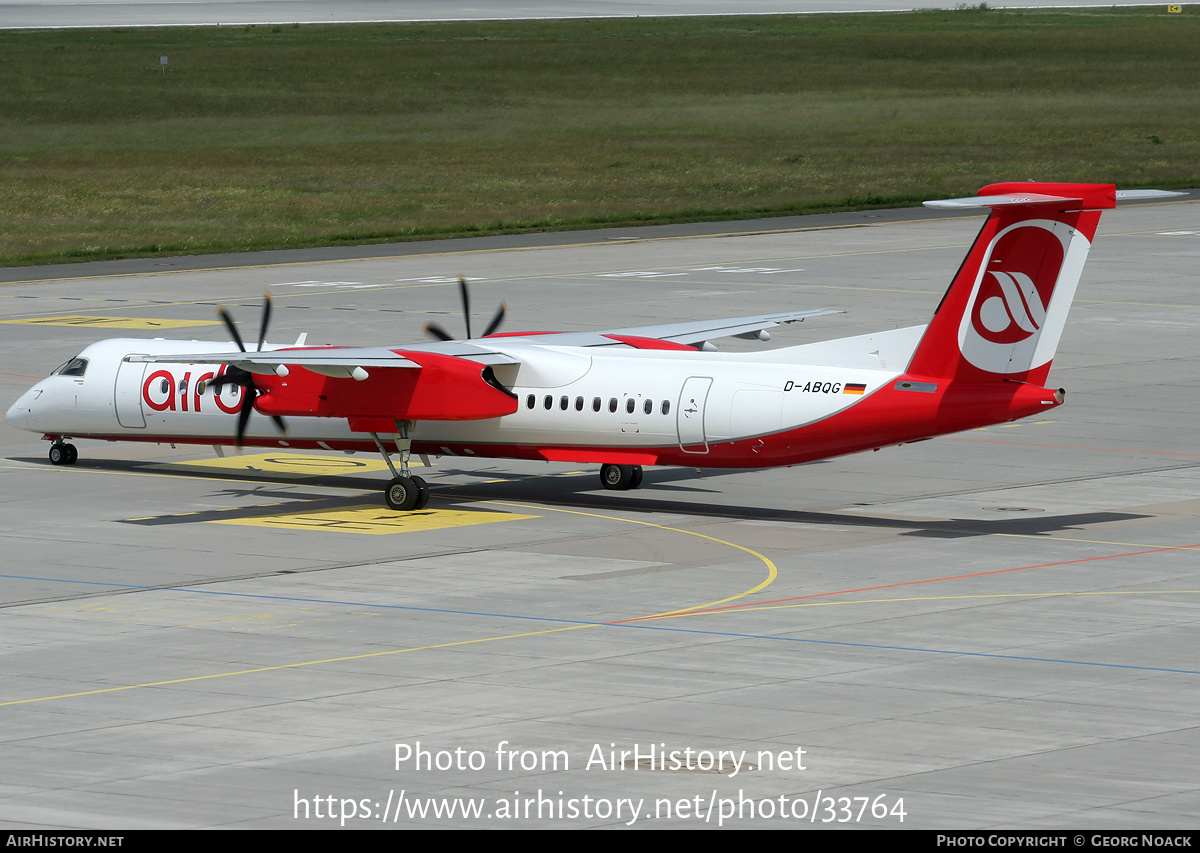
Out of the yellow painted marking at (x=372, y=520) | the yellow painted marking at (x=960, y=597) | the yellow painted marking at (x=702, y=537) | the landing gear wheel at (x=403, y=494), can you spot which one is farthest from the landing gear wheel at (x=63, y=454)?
the yellow painted marking at (x=960, y=597)

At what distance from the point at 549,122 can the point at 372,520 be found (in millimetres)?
94938

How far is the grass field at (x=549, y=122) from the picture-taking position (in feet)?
302

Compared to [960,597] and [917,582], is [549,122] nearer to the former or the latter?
[917,582]

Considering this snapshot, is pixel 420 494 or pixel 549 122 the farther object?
pixel 549 122

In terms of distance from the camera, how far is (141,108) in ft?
417

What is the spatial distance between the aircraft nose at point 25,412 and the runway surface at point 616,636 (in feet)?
2.87

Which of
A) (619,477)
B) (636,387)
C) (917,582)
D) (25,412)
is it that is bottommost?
(917,582)

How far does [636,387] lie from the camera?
112ft

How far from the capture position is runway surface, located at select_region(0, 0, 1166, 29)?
578 feet

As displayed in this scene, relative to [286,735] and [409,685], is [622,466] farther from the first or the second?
[286,735]

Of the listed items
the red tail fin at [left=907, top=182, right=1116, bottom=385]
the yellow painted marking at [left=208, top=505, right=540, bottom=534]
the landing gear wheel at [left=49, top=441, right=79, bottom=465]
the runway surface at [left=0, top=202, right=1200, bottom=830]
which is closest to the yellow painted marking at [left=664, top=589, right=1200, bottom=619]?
the runway surface at [left=0, top=202, right=1200, bottom=830]

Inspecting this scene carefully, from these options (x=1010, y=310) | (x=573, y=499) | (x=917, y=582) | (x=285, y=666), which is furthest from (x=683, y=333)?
(x=285, y=666)
